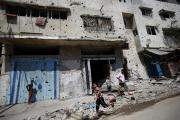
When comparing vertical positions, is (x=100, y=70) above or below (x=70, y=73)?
above

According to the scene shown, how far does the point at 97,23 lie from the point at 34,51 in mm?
6031

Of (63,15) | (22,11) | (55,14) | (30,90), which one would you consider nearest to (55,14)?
(55,14)

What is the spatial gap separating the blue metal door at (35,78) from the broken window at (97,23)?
427cm

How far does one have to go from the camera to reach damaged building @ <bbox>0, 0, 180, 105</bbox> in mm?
11516

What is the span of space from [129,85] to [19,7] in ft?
34.5

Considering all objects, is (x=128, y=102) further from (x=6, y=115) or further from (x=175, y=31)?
(x=175, y=31)

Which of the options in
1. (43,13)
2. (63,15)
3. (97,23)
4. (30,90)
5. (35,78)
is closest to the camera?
(30,90)

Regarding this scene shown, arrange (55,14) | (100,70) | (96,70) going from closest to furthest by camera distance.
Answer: (55,14) → (100,70) → (96,70)

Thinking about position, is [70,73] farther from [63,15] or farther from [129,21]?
[129,21]

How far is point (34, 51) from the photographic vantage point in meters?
13.1

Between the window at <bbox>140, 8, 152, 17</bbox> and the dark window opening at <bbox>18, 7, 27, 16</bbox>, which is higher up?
the window at <bbox>140, 8, 152, 17</bbox>

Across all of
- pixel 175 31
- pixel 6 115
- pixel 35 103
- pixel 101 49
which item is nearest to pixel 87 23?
pixel 101 49

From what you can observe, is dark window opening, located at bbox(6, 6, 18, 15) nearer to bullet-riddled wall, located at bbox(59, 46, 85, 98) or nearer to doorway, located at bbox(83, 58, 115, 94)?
bullet-riddled wall, located at bbox(59, 46, 85, 98)

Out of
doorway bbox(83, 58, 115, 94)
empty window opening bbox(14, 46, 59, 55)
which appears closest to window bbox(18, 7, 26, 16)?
empty window opening bbox(14, 46, 59, 55)
